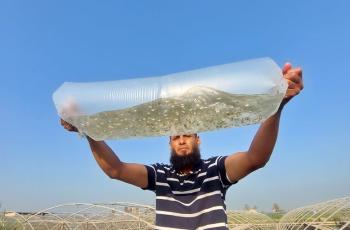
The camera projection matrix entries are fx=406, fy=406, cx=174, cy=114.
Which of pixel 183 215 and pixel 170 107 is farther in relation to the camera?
pixel 183 215

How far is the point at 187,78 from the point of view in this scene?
187cm

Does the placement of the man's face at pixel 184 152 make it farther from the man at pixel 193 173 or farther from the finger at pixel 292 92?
the finger at pixel 292 92

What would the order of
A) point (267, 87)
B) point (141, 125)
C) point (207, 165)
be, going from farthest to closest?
point (207, 165)
point (141, 125)
point (267, 87)

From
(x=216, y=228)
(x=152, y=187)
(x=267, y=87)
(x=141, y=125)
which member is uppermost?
(x=267, y=87)

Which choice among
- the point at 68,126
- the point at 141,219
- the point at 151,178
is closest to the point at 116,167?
the point at 151,178

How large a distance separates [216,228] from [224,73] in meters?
0.74

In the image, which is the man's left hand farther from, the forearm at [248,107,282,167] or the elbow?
the elbow

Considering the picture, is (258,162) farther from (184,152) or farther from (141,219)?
(141,219)

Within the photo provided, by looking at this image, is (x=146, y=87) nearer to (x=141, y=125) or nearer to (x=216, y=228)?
(x=141, y=125)

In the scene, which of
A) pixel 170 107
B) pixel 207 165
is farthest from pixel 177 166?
pixel 170 107

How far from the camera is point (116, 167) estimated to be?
2.27m

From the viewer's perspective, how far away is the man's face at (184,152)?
2.22 metres

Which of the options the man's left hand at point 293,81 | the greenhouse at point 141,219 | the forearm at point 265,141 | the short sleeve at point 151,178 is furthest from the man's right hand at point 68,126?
the greenhouse at point 141,219

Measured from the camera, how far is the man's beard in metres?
2.21
